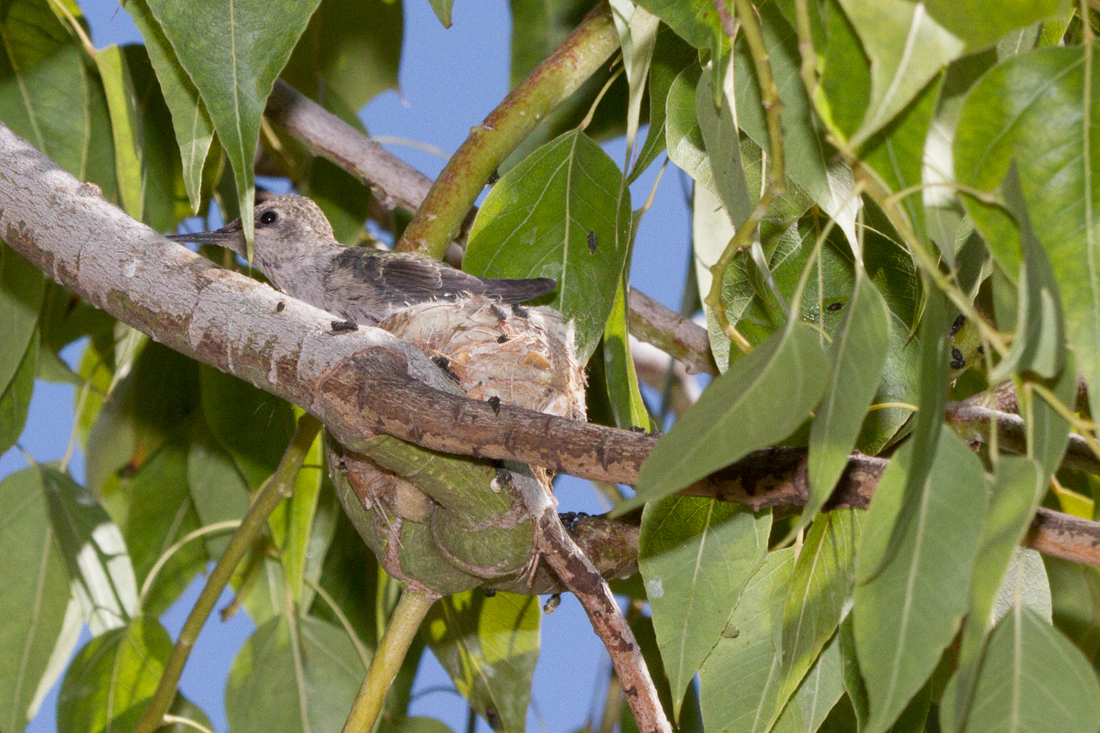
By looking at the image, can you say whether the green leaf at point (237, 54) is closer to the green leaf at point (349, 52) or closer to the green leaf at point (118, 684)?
the green leaf at point (118, 684)

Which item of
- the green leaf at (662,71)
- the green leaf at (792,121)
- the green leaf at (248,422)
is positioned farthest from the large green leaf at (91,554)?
the green leaf at (792,121)

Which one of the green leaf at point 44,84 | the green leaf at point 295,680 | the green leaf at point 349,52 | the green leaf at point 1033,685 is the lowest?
the green leaf at point 1033,685

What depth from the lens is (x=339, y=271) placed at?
1.91m

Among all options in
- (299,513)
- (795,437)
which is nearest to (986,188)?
(795,437)

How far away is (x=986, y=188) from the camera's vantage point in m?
0.66

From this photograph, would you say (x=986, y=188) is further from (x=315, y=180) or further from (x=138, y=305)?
(x=315, y=180)

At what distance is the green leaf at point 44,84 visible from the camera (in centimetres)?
159

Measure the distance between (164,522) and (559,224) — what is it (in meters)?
1.35

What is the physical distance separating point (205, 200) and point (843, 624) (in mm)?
1390

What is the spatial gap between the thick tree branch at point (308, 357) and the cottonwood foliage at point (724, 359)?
9cm

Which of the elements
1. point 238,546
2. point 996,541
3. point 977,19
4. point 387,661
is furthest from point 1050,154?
point 238,546

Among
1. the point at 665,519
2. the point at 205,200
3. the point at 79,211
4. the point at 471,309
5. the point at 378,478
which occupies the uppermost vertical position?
the point at 205,200

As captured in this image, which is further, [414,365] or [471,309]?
[471,309]

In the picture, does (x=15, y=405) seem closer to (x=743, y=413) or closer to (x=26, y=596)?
(x=26, y=596)
